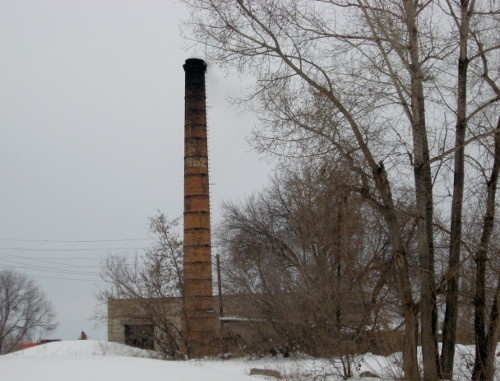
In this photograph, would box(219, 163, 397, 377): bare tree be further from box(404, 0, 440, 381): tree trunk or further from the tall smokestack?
the tall smokestack

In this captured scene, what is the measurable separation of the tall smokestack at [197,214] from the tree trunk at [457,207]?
16331 millimetres

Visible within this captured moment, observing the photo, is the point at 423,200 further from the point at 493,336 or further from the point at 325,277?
the point at 325,277

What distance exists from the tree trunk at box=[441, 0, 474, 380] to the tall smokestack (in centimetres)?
1633

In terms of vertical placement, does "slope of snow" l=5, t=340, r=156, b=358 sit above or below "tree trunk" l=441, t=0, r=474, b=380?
below

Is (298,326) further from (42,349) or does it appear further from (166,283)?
(42,349)

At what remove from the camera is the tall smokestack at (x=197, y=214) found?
25.8 meters

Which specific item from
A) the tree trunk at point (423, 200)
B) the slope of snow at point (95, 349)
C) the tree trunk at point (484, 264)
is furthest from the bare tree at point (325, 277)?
the slope of snow at point (95, 349)

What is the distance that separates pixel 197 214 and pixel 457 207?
17.0 metres

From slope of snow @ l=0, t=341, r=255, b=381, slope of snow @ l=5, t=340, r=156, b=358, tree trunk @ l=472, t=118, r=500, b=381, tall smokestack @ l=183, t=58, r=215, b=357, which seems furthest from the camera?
tall smokestack @ l=183, t=58, r=215, b=357

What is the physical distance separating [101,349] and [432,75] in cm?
1909

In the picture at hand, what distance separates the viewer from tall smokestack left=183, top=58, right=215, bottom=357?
84.7ft

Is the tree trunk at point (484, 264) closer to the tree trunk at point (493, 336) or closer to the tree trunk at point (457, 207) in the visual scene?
the tree trunk at point (493, 336)

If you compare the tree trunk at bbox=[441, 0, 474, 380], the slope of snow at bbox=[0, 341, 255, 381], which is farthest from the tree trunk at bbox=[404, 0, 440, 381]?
the slope of snow at bbox=[0, 341, 255, 381]

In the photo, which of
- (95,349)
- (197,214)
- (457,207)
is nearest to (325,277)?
(457,207)
